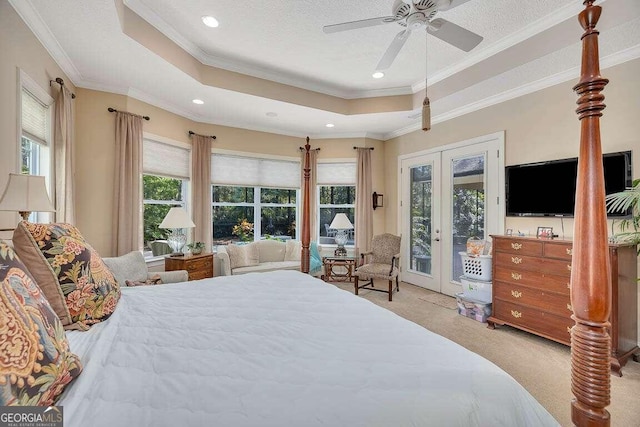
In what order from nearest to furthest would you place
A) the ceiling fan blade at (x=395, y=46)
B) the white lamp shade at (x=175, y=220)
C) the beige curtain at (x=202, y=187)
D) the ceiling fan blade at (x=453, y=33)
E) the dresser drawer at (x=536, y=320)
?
the ceiling fan blade at (x=453, y=33) → the ceiling fan blade at (x=395, y=46) → the dresser drawer at (x=536, y=320) → the white lamp shade at (x=175, y=220) → the beige curtain at (x=202, y=187)

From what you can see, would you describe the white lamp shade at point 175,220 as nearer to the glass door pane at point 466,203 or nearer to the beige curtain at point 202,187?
the beige curtain at point 202,187

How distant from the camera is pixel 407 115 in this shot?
4.47 meters

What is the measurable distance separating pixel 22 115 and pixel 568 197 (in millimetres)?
5068

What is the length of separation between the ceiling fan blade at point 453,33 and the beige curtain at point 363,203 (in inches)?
127

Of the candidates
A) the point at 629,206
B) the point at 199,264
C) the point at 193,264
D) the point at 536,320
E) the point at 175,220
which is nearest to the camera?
the point at 629,206

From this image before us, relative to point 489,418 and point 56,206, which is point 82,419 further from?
point 56,206

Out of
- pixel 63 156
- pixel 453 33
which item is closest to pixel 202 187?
pixel 63 156

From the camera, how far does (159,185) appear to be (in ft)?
13.8

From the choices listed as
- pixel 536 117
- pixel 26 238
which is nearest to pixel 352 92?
pixel 536 117

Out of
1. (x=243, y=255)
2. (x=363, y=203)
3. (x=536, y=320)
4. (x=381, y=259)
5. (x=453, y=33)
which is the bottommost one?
(x=536, y=320)

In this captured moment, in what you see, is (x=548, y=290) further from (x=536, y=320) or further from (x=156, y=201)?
(x=156, y=201)

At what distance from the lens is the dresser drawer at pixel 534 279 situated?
8.71ft

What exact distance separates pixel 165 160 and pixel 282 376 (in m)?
4.10

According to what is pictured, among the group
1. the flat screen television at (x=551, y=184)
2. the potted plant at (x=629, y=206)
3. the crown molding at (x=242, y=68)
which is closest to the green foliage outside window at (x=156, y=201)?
the crown molding at (x=242, y=68)
